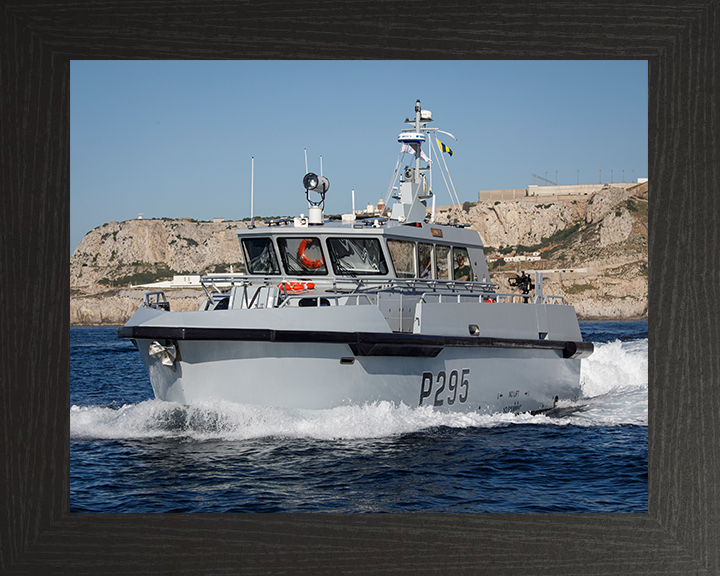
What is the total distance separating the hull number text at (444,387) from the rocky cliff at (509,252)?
42.2m

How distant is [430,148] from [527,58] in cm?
736

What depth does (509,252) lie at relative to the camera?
79938 millimetres

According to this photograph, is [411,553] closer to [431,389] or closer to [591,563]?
[591,563]

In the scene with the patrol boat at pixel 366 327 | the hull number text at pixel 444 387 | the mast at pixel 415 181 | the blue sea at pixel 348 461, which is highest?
the mast at pixel 415 181

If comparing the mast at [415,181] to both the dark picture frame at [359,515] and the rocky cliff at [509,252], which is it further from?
the rocky cliff at [509,252]

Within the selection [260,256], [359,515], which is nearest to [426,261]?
[260,256]

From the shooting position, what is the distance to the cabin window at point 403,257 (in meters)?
9.11

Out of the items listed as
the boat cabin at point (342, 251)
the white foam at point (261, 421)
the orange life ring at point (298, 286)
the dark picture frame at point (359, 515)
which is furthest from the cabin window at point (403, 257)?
the dark picture frame at point (359, 515)

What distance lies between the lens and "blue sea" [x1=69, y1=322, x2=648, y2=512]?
5949mm

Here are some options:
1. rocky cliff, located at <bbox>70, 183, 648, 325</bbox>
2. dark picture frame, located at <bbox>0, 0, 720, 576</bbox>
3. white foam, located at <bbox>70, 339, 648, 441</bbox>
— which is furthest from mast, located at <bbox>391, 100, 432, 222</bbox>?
rocky cliff, located at <bbox>70, 183, 648, 325</bbox>

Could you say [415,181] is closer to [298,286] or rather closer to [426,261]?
[426,261]

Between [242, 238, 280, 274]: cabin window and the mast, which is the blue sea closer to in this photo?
[242, 238, 280, 274]: cabin window

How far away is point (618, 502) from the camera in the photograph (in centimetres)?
615

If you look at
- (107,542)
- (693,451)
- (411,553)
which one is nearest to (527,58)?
(693,451)
